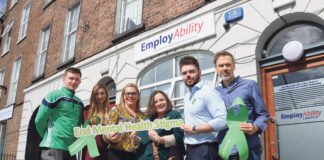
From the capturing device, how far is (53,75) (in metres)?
9.55

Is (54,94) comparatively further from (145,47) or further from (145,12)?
(145,12)

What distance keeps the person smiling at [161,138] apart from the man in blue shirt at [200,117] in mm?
153

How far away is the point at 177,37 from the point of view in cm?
564

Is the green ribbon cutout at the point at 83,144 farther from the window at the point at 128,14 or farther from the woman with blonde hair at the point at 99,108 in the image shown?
the window at the point at 128,14

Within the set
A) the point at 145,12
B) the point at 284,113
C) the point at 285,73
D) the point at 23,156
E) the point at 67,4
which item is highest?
the point at 67,4

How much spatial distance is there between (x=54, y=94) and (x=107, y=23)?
16.0 ft

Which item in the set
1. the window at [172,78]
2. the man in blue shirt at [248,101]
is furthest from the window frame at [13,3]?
the man in blue shirt at [248,101]

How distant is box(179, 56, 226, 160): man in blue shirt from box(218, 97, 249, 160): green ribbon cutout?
5.5 inches

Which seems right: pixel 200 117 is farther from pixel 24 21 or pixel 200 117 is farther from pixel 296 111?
pixel 24 21

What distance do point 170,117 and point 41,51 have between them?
987cm

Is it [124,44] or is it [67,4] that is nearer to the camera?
[124,44]

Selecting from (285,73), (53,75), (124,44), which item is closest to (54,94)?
(285,73)

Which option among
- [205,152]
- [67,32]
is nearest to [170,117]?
[205,152]

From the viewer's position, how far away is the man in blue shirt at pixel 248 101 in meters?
2.17
